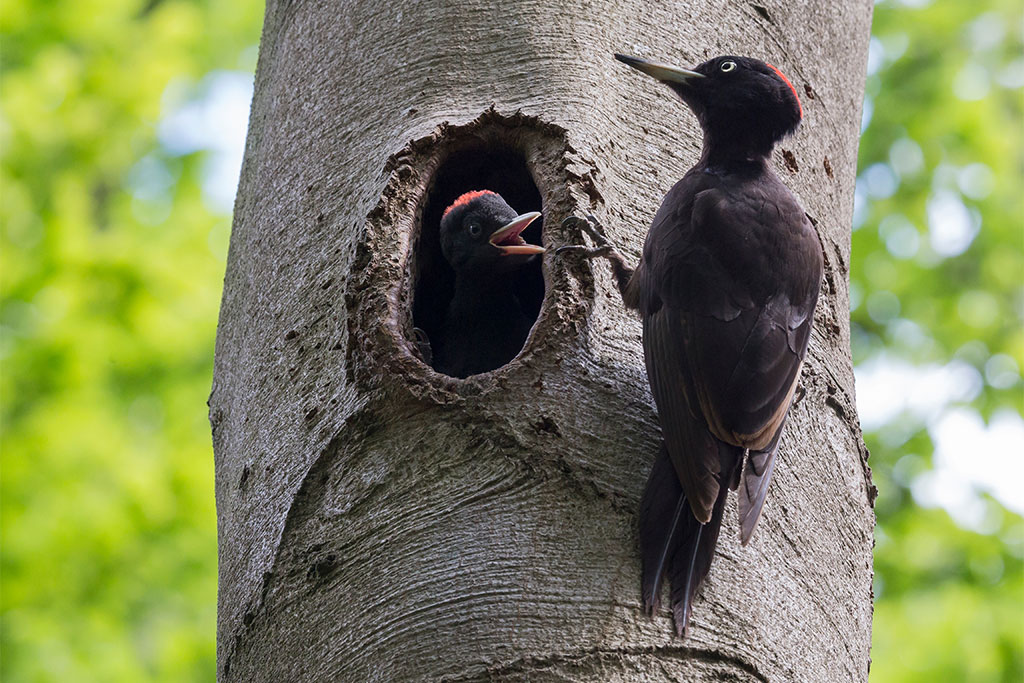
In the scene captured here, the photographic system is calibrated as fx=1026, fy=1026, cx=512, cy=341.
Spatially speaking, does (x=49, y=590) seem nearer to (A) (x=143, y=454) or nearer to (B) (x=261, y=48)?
(A) (x=143, y=454)

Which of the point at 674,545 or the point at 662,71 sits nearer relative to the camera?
the point at 674,545

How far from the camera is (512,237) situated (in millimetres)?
3604

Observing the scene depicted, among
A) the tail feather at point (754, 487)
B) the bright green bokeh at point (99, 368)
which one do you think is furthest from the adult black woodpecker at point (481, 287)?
the bright green bokeh at point (99, 368)

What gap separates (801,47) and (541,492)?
5.24 ft

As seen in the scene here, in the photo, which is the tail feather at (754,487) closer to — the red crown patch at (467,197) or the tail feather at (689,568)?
the tail feather at (689,568)

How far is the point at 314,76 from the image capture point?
271 cm

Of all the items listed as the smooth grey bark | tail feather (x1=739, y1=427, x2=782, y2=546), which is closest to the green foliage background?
the smooth grey bark

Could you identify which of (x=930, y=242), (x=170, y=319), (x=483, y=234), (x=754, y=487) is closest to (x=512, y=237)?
(x=483, y=234)

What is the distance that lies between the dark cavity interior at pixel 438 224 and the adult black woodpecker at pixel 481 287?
22 millimetres

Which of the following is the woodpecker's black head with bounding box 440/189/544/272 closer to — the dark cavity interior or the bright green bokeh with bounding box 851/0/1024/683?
the dark cavity interior

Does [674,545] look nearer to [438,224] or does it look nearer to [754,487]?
[754,487]

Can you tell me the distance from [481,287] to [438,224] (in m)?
0.30

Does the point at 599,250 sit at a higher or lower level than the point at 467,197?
lower

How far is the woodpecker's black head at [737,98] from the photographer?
252 centimetres
